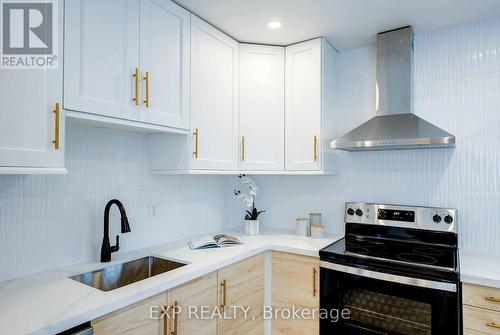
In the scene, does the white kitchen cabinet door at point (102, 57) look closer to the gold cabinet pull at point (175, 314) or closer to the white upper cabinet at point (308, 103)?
the gold cabinet pull at point (175, 314)

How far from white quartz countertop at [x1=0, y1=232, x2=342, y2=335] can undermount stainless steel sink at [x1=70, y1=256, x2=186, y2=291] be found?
32 mm

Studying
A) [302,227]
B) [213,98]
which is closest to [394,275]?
[302,227]

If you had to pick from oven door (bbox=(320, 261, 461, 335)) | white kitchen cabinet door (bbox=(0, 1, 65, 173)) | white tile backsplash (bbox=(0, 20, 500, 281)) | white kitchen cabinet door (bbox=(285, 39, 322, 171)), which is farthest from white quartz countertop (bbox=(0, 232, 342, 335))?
white kitchen cabinet door (bbox=(285, 39, 322, 171))

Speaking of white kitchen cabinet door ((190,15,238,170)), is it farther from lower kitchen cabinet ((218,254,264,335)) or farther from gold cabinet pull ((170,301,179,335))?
gold cabinet pull ((170,301,179,335))

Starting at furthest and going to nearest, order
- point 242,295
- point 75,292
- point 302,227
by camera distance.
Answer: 1. point 302,227
2. point 242,295
3. point 75,292

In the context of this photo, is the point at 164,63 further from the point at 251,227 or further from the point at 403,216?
the point at 403,216

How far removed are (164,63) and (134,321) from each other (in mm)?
1275

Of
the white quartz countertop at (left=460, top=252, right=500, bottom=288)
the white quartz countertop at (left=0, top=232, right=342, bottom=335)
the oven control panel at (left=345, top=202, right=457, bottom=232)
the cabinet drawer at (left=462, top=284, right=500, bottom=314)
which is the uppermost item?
the oven control panel at (left=345, top=202, right=457, bottom=232)

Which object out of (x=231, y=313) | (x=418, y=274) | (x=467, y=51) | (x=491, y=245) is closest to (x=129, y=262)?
(x=231, y=313)

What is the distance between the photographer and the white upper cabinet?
2.13m

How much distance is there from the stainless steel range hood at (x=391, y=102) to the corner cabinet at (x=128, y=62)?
1.08 metres

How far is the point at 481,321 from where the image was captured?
4.70 ft

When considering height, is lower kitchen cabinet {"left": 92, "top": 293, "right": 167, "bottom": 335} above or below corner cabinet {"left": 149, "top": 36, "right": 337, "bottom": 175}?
below

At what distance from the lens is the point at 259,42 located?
2.26m
